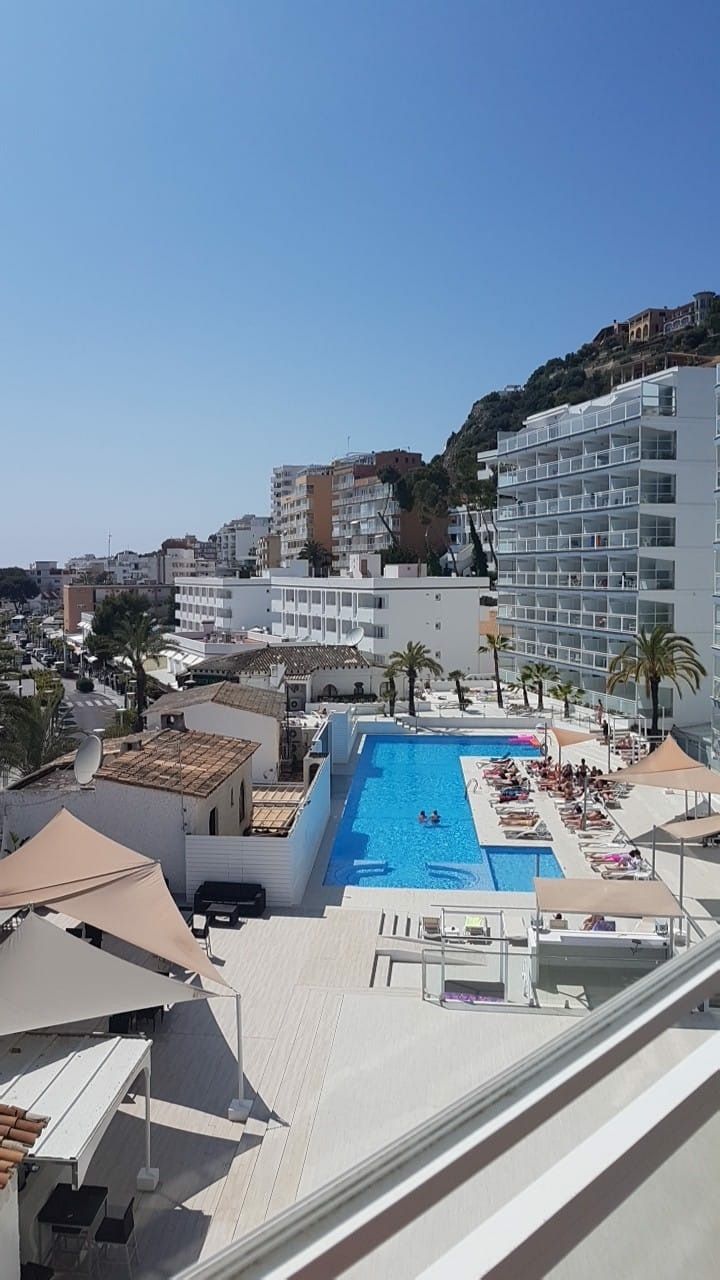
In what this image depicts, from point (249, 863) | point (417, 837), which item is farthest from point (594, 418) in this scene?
point (249, 863)

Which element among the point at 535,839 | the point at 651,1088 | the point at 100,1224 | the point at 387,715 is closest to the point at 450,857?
the point at 535,839

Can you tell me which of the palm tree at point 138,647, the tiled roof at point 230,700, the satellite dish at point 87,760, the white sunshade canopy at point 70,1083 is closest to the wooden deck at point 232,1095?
the white sunshade canopy at point 70,1083

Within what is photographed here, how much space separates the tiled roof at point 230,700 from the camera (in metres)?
20.9

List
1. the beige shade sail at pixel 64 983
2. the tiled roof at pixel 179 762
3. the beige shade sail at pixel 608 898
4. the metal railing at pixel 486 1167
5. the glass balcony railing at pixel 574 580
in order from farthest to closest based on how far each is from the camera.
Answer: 1. the glass balcony railing at pixel 574 580
2. the tiled roof at pixel 179 762
3. the beige shade sail at pixel 608 898
4. the beige shade sail at pixel 64 983
5. the metal railing at pixel 486 1167

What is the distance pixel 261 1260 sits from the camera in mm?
938

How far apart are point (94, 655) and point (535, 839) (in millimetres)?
46323

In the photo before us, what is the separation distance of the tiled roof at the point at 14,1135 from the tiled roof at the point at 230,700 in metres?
14.9

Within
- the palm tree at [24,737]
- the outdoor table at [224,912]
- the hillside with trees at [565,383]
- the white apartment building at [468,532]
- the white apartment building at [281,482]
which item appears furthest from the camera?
the white apartment building at [281,482]

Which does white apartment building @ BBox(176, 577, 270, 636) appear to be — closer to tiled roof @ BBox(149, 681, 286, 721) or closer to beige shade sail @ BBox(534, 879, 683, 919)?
tiled roof @ BBox(149, 681, 286, 721)

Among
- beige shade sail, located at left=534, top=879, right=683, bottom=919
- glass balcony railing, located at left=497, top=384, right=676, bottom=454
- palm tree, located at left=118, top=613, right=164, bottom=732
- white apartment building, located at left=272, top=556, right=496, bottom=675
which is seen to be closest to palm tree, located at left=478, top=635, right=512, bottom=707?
white apartment building, located at left=272, top=556, right=496, bottom=675

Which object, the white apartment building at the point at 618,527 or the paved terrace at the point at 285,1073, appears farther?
the white apartment building at the point at 618,527

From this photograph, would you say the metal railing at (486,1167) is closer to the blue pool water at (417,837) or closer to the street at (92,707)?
the blue pool water at (417,837)

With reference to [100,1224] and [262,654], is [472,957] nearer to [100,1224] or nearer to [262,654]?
[100,1224]

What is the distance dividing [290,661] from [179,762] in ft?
66.6
